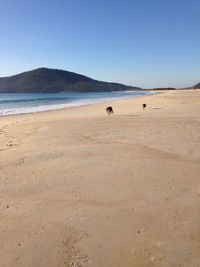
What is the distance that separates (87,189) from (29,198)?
100 cm

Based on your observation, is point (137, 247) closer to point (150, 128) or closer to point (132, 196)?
point (132, 196)

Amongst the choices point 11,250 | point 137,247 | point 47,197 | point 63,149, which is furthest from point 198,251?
point 63,149

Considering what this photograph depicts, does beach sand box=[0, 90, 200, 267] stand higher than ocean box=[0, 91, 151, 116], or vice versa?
beach sand box=[0, 90, 200, 267]

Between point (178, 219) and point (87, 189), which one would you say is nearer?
point (178, 219)

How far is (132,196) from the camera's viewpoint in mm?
5480

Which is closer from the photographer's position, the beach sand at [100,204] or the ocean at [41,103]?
the beach sand at [100,204]

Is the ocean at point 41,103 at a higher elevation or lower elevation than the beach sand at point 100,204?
lower

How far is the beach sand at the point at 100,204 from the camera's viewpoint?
155 inches

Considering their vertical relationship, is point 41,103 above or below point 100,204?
below

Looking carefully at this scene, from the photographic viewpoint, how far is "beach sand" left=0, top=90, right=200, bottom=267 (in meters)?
3.93

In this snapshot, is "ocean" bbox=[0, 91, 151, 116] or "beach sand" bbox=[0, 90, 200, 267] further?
"ocean" bbox=[0, 91, 151, 116]

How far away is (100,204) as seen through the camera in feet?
17.1

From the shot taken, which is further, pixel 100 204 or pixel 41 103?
pixel 41 103

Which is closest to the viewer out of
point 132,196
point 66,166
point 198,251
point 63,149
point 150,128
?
point 198,251
